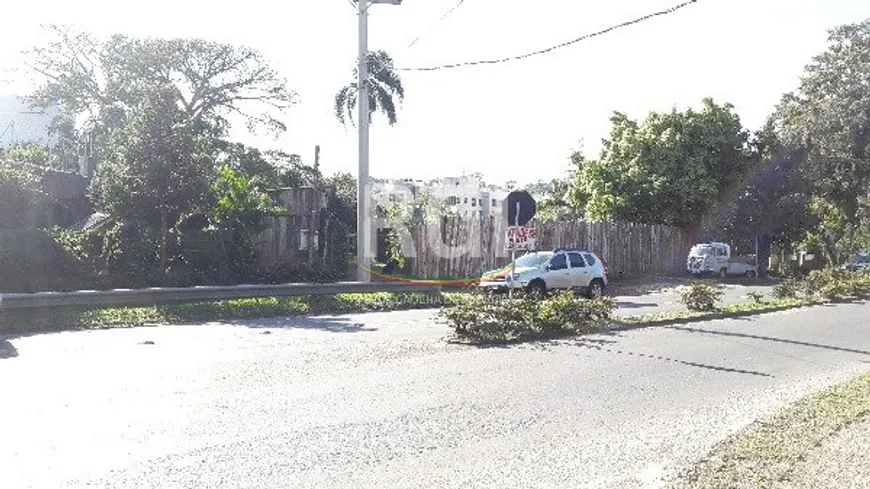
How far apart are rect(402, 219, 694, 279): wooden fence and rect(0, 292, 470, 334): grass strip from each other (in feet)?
19.0

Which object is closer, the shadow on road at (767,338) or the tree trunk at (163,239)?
the shadow on road at (767,338)

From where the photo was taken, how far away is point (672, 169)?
40.9m

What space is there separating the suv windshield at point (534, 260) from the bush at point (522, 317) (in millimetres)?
8038

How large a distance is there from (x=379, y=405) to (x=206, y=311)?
1062 centimetres

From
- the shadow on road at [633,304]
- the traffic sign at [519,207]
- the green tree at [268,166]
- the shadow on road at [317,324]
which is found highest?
the green tree at [268,166]

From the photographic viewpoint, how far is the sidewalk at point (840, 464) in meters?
5.82

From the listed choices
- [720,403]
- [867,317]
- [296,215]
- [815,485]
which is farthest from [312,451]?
[296,215]

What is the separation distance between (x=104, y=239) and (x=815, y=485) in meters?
20.9

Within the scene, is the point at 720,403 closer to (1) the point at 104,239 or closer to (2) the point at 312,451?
(2) the point at 312,451

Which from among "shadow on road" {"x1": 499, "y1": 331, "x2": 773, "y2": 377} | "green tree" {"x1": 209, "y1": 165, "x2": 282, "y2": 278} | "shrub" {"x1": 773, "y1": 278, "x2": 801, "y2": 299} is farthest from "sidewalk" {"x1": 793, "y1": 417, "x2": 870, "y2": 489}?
"green tree" {"x1": 209, "y1": 165, "x2": 282, "y2": 278}

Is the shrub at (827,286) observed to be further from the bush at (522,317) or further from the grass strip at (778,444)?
the grass strip at (778,444)

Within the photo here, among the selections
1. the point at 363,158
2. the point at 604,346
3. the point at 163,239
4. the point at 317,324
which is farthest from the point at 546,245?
the point at 604,346

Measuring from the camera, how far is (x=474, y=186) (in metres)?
92.9

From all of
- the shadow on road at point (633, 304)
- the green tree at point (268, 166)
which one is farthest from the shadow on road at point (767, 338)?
the green tree at point (268, 166)
